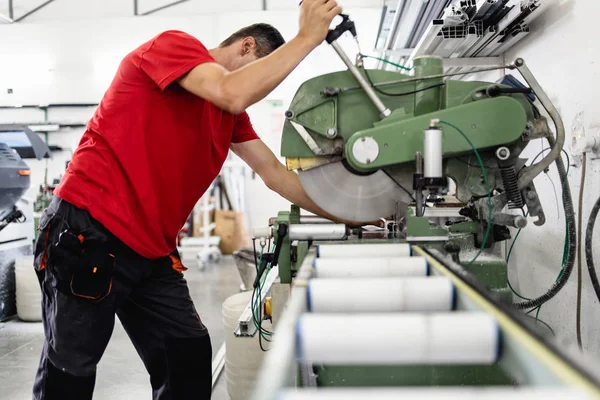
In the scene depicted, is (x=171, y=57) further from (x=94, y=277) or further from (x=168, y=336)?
(x=168, y=336)

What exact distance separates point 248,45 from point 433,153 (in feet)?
2.36

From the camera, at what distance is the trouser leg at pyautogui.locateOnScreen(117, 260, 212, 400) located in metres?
1.45

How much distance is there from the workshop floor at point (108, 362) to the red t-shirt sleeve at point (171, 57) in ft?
5.25

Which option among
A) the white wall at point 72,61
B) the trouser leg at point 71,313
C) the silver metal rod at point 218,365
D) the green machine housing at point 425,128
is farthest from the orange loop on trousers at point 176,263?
the white wall at point 72,61

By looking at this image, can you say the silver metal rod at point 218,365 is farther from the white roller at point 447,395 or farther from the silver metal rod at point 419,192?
the white roller at point 447,395

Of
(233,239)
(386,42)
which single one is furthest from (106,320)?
(233,239)

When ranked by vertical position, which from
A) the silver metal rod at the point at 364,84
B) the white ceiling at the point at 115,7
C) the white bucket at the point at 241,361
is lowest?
the white bucket at the point at 241,361

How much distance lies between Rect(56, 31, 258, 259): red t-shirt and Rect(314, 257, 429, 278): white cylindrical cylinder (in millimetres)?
623

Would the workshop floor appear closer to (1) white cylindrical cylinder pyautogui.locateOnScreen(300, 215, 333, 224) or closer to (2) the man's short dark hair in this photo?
(1) white cylindrical cylinder pyautogui.locateOnScreen(300, 215, 333, 224)

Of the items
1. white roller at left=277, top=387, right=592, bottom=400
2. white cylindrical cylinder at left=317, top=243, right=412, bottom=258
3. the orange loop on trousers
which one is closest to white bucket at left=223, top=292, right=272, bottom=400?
the orange loop on trousers

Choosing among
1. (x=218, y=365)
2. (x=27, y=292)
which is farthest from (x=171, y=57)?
(x=27, y=292)

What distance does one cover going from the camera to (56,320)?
4.10ft

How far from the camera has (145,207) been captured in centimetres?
133

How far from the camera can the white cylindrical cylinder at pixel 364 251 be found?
1.08 m
